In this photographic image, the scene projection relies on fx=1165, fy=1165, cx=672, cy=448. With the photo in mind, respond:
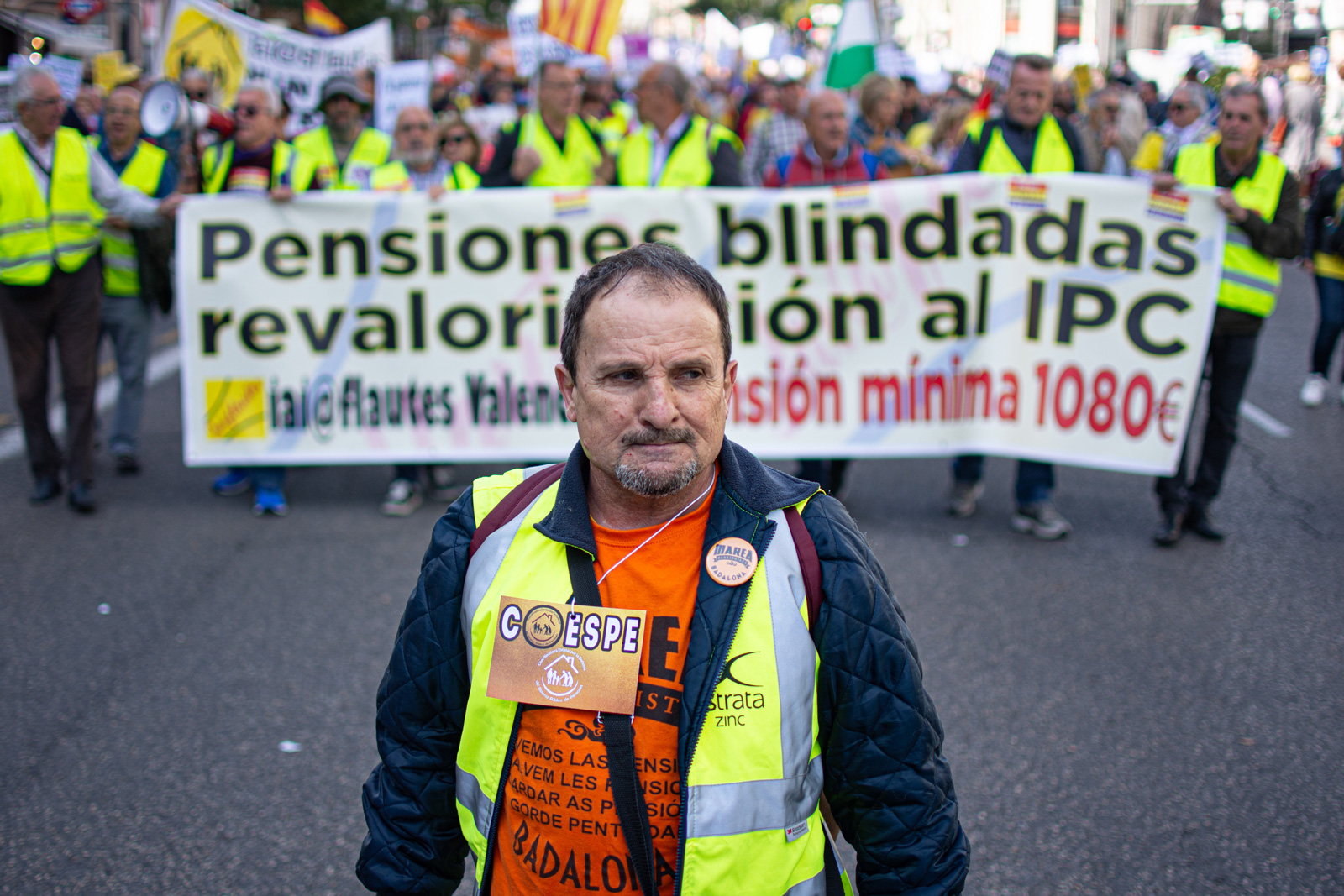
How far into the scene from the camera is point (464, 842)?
2.01 meters

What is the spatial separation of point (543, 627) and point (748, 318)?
450 centimetres

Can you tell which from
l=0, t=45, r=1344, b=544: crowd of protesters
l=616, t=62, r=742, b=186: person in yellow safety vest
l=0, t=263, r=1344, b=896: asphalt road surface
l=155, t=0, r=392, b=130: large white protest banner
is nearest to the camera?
l=0, t=263, r=1344, b=896: asphalt road surface

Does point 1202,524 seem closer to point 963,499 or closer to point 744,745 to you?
point 963,499

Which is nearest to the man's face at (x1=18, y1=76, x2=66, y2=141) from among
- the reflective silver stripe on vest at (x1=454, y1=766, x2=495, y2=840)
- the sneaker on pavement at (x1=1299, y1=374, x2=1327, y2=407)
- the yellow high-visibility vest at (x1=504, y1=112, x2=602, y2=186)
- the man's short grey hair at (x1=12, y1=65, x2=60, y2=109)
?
the man's short grey hair at (x1=12, y1=65, x2=60, y2=109)

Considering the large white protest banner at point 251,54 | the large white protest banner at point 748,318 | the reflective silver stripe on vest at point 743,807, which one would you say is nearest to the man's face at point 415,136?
the large white protest banner at point 748,318

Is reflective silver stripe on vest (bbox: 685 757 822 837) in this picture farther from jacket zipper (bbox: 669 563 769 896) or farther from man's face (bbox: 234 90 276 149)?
man's face (bbox: 234 90 276 149)

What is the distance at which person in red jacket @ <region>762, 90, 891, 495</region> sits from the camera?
637cm

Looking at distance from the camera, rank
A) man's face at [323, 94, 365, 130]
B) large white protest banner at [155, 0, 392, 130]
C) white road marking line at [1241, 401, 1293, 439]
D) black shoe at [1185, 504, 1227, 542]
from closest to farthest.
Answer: black shoe at [1185, 504, 1227, 542], white road marking line at [1241, 401, 1293, 439], man's face at [323, 94, 365, 130], large white protest banner at [155, 0, 392, 130]

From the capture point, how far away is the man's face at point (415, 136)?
23.3 ft

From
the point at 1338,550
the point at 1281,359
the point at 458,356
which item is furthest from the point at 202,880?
the point at 1281,359

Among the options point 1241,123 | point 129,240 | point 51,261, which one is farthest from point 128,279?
point 1241,123

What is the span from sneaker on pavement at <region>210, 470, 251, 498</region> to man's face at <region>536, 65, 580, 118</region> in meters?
2.92

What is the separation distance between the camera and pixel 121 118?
678 centimetres

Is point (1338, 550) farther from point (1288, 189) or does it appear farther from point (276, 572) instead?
point (276, 572)
